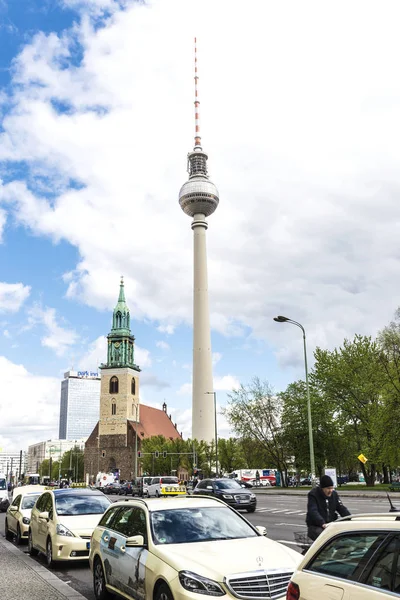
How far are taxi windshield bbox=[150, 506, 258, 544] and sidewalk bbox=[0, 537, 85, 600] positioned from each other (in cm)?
264

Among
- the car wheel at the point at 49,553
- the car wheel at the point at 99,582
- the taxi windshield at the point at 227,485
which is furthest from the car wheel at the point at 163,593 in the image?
the taxi windshield at the point at 227,485

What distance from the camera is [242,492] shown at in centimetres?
2669

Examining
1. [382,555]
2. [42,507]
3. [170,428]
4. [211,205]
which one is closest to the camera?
[382,555]

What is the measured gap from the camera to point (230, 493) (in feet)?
87.9

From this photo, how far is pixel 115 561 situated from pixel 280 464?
5617 cm

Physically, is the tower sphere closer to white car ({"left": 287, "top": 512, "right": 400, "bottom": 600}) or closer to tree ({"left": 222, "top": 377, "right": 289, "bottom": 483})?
tree ({"left": 222, "top": 377, "right": 289, "bottom": 483})

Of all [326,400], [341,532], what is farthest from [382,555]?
[326,400]

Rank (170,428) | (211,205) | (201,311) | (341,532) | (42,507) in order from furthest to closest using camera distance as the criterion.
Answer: (170,428) < (211,205) < (201,311) < (42,507) < (341,532)

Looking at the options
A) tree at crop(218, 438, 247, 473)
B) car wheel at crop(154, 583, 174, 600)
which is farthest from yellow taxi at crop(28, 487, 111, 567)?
tree at crop(218, 438, 247, 473)

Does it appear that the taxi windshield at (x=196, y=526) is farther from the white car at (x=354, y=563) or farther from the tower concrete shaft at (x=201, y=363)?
the tower concrete shaft at (x=201, y=363)

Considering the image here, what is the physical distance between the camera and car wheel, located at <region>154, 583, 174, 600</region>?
20.1 feet

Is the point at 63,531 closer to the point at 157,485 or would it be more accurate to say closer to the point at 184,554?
the point at 184,554

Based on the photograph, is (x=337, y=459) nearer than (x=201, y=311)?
Yes

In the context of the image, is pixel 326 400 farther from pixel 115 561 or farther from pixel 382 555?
pixel 382 555
